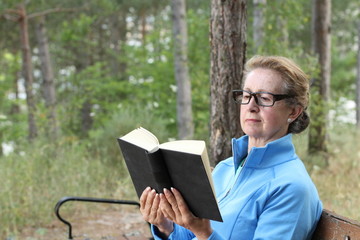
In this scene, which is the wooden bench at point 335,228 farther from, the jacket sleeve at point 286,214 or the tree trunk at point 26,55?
the tree trunk at point 26,55

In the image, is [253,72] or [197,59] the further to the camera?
[197,59]

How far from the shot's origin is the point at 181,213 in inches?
78.1

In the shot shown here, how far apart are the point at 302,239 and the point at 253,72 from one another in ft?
2.62

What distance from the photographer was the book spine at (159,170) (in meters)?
1.93

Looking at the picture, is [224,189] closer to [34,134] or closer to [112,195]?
[112,195]

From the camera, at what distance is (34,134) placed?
36.5 feet

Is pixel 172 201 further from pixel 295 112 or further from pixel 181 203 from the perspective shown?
pixel 295 112

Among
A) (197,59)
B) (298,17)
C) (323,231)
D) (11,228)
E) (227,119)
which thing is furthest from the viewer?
(197,59)

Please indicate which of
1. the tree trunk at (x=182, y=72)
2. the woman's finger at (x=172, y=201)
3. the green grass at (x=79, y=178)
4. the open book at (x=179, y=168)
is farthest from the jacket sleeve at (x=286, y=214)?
the tree trunk at (x=182, y=72)

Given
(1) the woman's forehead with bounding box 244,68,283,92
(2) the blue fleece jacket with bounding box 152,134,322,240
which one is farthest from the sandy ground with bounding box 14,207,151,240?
(1) the woman's forehead with bounding box 244,68,283,92

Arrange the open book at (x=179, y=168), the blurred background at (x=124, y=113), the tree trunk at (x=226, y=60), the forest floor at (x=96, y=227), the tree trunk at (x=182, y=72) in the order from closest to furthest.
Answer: the open book at (x=179, y=168), the tree trunk at (x=226, y=60), the forest floor at (x=96, y=227), the blurred background at (x=124, y=113), the tree trunk at (x=182, y=72)

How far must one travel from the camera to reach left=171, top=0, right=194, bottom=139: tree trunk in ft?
33.1

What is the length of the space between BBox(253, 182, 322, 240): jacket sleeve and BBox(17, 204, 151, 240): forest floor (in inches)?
121

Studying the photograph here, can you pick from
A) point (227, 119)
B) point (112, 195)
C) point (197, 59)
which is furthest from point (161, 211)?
point (197, 59)
